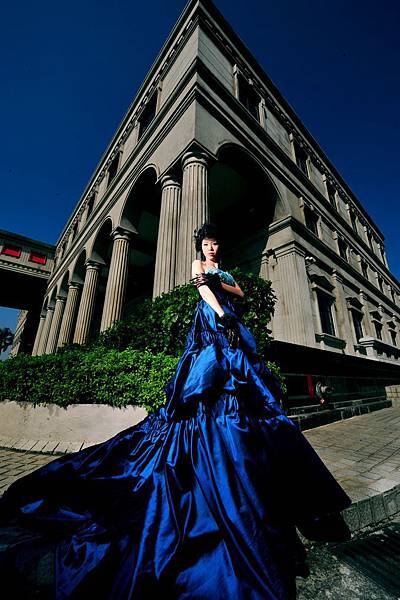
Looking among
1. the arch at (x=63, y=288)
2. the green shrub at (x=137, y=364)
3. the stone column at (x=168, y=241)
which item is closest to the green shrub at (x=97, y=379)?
the green shrub at (x=137, y=364)

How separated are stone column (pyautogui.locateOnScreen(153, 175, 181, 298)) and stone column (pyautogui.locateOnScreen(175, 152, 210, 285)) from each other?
0.28 meters

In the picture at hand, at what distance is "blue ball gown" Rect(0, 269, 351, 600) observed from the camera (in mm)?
1014

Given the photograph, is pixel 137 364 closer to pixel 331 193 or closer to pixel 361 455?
pixel 361 455

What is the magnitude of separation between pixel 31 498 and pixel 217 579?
1.49 m

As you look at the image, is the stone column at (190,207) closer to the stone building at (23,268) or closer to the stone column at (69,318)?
the stone column at (69,318)

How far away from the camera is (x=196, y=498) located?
1.33 m

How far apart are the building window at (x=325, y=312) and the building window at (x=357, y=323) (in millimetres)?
2778

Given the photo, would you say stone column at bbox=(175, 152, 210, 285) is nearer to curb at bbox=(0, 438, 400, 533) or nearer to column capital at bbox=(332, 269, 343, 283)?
curb at bbox=(0, 438, 400, 533)

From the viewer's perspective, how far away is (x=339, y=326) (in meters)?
12.3

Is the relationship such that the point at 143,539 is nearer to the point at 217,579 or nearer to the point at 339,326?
the point at 217,579

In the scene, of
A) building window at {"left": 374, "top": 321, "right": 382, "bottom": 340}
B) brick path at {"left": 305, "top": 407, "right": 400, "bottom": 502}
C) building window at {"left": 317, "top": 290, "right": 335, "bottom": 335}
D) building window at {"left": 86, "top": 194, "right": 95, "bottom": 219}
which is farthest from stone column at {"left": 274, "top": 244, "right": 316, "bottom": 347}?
building window at {"left": 86, "top": 194, "right": 95, "bottom": 219}

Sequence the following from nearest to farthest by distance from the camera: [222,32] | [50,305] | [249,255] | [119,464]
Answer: [119,464] < [222,32] < [249,255] < [50,305]

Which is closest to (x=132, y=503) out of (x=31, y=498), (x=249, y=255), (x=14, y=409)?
(x=31, y=498)

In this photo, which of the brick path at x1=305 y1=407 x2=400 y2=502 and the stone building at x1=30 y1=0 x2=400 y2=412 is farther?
the stone building at x1=30 y1=0 x2=400 y2=412
